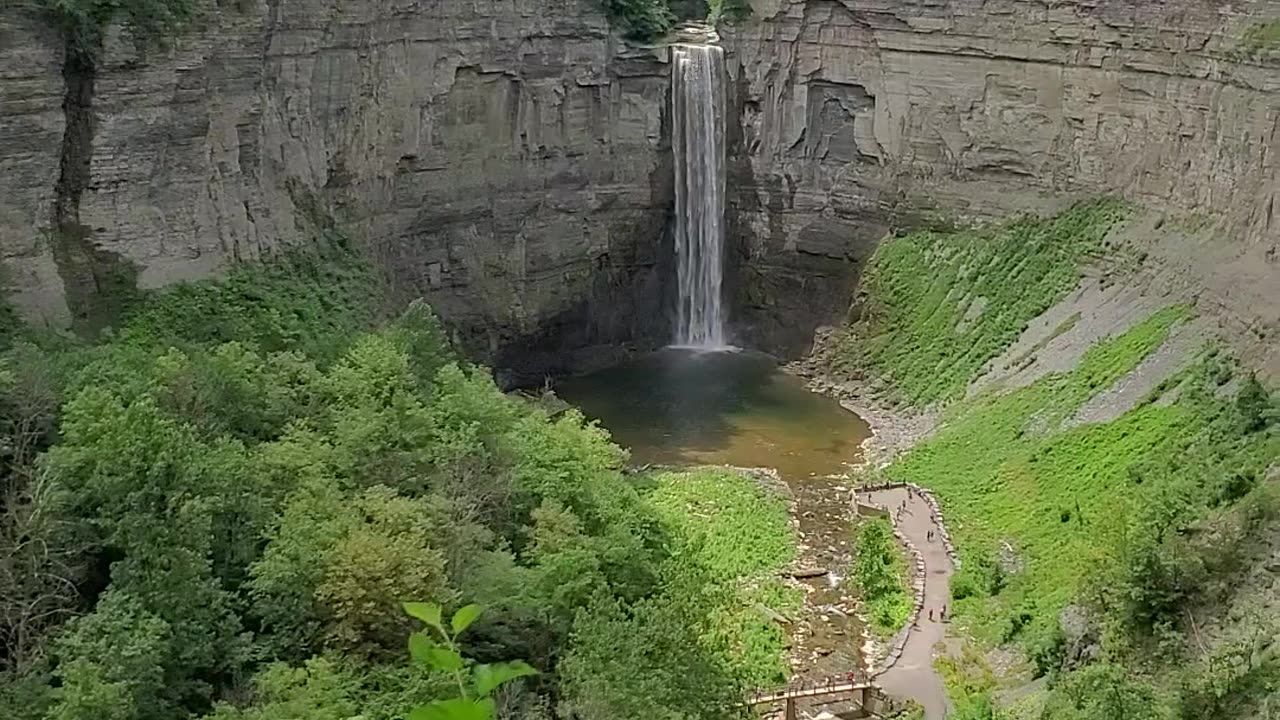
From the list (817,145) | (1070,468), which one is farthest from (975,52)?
(1070,468)

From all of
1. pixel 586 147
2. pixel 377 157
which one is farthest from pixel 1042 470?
pixel 377 157

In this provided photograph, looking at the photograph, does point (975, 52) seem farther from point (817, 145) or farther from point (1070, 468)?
point (1070, 468)

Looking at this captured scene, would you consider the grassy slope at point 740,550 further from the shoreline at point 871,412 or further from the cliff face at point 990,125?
the cliff face at point 990,125

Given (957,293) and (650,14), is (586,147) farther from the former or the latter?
(957,293)

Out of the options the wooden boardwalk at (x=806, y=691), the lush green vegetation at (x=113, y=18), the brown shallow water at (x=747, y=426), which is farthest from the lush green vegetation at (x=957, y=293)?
the lush green vegetation at (x=113, y=18)

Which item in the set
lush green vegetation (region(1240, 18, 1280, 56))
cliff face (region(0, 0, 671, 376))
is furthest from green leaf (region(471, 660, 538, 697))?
lush green vegetation (region(1240, 18, 1280, 56))
